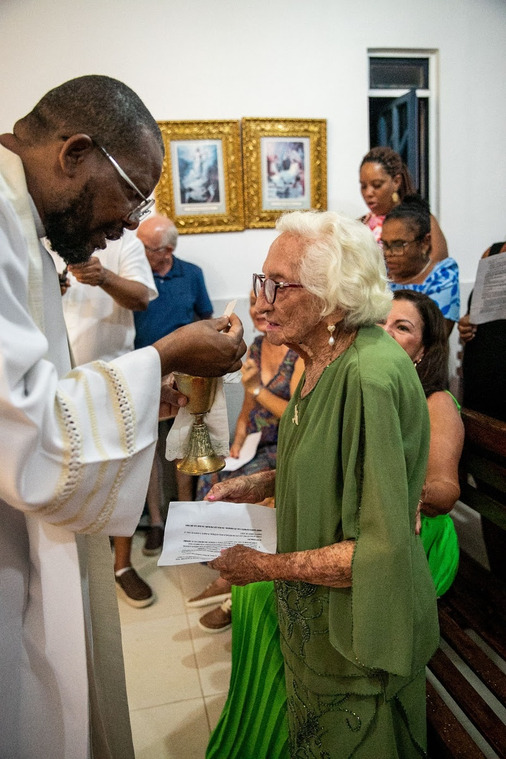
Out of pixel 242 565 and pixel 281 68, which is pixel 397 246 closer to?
pixel 281 68

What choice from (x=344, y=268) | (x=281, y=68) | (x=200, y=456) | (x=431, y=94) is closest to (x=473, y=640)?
(x=200, y=456)

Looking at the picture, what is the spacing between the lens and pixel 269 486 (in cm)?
198

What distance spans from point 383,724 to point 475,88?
15.9ft

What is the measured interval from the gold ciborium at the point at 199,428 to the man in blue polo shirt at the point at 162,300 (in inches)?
105

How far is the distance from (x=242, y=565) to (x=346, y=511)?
0.36 m

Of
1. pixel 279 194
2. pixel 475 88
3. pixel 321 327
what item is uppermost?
pixel 475 88

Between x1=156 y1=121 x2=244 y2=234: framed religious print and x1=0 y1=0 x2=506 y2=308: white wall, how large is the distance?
10 centimetres

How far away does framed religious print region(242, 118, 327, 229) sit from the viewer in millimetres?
4500

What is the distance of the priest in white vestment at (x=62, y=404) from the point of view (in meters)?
1.08

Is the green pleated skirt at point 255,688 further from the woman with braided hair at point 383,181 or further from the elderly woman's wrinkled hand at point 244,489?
the woman with braided hair at point 383,181

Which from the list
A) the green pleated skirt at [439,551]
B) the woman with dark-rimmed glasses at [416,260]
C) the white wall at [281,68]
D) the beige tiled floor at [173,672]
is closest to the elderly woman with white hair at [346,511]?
the green pleated skirt at [439,551]

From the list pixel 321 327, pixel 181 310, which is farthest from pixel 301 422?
pixel 181 310

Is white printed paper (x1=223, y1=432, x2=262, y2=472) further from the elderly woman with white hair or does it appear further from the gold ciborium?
the gold ciborium

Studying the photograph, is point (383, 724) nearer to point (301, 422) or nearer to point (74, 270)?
point (301, 422)
